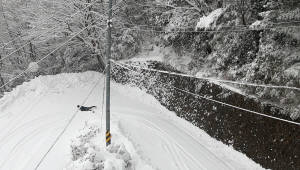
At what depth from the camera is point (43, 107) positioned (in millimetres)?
16453

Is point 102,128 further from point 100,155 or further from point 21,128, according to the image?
point 21,128

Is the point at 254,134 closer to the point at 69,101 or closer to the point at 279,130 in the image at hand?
the point at 279,130

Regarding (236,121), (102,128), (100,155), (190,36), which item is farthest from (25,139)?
(236,121)

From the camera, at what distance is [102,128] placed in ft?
42.6

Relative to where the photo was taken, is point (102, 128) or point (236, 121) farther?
point (102, 128)

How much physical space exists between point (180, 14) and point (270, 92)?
7.30 m

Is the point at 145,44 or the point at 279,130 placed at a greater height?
the point at 145,44

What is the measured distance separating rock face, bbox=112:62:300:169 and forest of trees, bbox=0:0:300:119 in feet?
1.98

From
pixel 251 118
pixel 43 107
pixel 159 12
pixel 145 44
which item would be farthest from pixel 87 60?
pixel 251 118

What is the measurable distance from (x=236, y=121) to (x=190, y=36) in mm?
5579

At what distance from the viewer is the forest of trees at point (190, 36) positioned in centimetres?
832

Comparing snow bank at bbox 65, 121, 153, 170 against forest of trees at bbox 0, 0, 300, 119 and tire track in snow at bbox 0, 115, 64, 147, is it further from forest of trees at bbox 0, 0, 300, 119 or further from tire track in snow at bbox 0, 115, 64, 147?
tire track in snow at bbox 0, 115, 64, 147

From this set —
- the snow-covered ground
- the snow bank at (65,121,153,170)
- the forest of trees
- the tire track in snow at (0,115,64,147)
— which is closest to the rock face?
the snow-covered ground

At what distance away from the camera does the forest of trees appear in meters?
8.32
